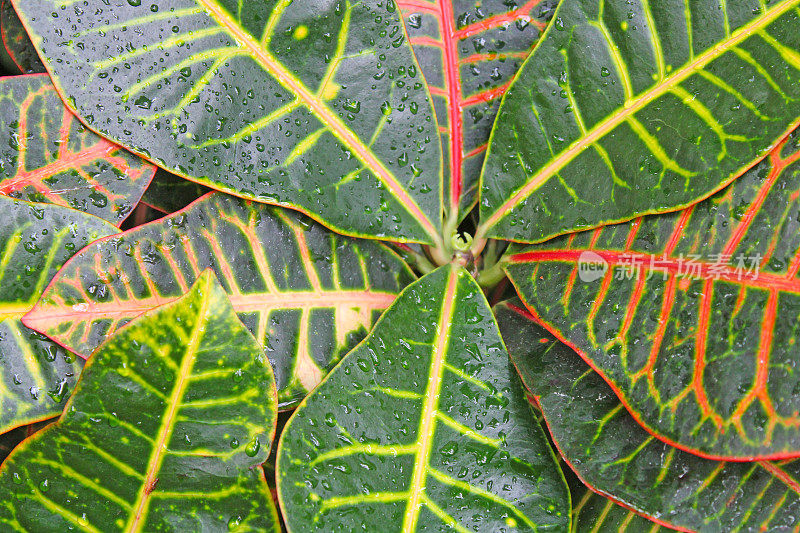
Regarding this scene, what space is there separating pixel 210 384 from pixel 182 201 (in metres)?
0.37

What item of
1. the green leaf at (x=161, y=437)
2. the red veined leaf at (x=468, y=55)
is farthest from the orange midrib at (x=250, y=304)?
the red veined leaf at (x=468, y=55)

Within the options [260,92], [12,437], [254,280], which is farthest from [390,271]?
[12,437]

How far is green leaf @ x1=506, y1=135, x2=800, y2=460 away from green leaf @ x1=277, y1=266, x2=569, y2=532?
133 millimetres

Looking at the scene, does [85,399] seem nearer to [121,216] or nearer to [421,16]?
[121,216]

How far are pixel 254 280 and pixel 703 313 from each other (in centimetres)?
61

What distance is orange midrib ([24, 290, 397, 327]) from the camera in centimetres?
76

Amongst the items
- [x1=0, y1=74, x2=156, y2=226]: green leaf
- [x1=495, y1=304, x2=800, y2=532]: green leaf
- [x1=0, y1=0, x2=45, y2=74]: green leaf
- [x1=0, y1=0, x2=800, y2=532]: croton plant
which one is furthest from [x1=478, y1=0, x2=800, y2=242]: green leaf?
[x1=0, y1=0, x2=45, y2=74]: green leaf

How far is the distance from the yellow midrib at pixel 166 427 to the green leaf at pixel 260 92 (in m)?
0.24

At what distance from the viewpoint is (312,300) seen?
892 millimetres

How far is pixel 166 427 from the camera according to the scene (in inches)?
28.7

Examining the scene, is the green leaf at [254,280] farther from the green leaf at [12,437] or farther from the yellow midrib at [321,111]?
the green leaf at [12,437]

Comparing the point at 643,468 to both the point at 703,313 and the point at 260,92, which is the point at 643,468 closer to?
the point at 703,313

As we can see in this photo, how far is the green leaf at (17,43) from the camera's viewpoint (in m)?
0.93

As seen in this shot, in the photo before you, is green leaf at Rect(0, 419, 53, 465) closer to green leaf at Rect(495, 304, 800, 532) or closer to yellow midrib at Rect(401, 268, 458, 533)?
yellow midrib at Rect(401, 268, 458, 533)
